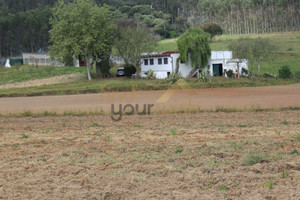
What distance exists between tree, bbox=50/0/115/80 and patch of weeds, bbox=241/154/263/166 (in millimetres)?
48955

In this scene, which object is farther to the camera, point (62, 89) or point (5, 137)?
point (62, 89)

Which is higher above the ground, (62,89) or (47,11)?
(47,11)

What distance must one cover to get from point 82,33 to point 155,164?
170 feet

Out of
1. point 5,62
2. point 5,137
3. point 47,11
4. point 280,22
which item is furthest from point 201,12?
point 5,137

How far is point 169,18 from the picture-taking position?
154750 millimetres

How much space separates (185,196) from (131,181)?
1731 millimetres

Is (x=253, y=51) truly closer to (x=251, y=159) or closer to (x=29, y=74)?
(x=29, y=74)

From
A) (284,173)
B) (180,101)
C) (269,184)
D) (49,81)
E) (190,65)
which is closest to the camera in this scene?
(269,184)

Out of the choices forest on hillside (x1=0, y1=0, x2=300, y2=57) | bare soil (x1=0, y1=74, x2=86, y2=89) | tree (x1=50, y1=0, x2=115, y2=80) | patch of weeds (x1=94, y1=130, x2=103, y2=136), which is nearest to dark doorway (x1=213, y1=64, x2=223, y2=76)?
tree (x1=50, y1=0, x2=115, y2=80)

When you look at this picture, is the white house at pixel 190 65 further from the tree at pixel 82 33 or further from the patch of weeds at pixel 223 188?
the patch of weeds at pixel 223 188

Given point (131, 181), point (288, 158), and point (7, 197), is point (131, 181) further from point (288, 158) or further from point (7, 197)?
point (288, 158)

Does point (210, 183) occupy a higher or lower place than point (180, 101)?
lower

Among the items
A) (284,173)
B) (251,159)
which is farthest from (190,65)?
(284,173)

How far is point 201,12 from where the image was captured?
164875 millimetres
